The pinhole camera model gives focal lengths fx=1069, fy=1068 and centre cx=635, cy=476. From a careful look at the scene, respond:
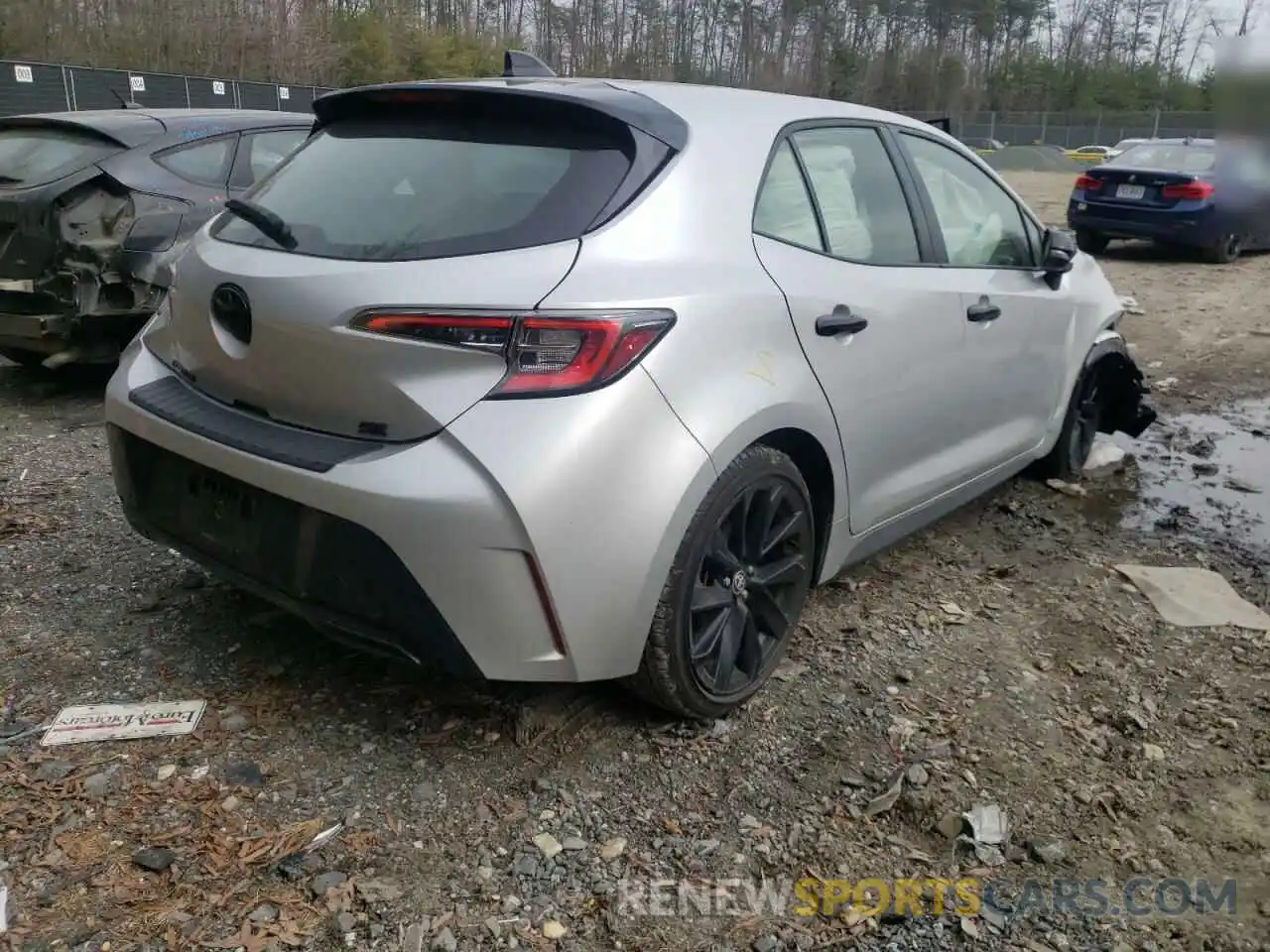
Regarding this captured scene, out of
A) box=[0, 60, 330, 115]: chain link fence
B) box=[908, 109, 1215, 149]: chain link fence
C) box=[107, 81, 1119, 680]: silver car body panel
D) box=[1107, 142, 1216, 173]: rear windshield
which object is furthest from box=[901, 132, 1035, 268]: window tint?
box=[908, 109, 1215, 149]: chain link fence

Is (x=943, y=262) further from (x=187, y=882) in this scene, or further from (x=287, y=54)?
(x=287, y=54)

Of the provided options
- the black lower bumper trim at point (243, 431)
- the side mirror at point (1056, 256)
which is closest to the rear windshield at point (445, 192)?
the black lower bumper trim at point (243, 431)

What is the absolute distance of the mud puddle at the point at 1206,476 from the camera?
472 centimetres

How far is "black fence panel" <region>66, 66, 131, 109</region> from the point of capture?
19.9m

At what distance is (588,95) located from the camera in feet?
8.98

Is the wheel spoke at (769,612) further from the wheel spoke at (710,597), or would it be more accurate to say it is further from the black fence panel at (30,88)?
the black fence panel at (30,88)

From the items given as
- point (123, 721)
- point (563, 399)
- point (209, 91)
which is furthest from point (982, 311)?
point (209, 91)

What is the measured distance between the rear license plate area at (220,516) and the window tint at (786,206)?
1.49 metres

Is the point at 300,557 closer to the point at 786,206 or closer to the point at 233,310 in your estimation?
the point at 233,310

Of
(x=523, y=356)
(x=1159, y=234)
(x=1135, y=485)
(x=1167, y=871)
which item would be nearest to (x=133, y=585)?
(x=523, y=356)

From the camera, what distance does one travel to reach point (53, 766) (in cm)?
264

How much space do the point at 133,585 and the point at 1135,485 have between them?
4.41 metres

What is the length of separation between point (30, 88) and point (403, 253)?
2071 cm

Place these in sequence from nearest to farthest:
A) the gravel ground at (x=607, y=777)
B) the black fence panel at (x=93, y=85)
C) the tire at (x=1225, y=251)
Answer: the gravel ground at (x=607, y=777) → the tire at (x=1225, y=251) → the black fence panel at (x=93, y=85)
